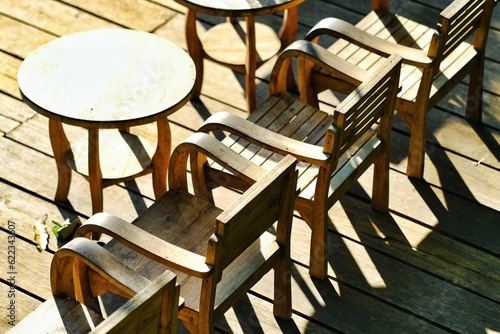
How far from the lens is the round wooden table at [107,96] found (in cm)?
349

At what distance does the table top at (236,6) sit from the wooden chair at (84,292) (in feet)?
4.70

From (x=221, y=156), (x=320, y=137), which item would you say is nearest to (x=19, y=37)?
(x=320, y=137)

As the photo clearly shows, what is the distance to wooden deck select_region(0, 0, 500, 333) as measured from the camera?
353cm

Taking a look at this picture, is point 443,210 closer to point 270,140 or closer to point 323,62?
point 323,62

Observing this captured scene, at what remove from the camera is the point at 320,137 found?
3715 millimetres

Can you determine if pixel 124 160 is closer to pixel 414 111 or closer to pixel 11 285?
pixel 11 285

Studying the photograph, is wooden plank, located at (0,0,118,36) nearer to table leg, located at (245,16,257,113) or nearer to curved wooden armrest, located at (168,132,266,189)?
table leg, located at (245,16,257,113)

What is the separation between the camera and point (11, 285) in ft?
11.7

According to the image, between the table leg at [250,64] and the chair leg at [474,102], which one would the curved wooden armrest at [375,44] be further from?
the chair leg at [474,102]

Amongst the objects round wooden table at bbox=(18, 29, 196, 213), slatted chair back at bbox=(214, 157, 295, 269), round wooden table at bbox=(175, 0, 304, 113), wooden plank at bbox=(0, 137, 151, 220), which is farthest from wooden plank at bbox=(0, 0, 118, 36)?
slatted chair back at bbox=(214, 157, 295, 269)

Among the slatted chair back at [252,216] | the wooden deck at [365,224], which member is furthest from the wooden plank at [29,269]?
the slatted chair back at [252,216]

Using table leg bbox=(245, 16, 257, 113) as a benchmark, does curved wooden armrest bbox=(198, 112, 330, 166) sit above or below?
below

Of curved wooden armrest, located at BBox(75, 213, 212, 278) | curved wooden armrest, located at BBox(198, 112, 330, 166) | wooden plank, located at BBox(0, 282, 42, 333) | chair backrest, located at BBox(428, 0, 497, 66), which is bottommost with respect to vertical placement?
wooden plank, located at BBox(0, 282, 42, 333)

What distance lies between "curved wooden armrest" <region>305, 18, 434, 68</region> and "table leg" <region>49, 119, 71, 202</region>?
3.71 feet
